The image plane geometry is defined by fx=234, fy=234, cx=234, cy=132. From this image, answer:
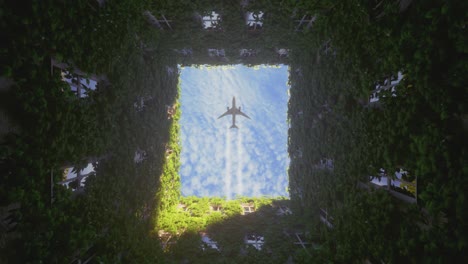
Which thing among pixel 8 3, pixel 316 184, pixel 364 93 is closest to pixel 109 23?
pixel 8 3

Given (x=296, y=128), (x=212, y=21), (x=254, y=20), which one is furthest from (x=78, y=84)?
(x=296, y=128)

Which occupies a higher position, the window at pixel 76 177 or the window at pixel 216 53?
the window at pixel 216 53

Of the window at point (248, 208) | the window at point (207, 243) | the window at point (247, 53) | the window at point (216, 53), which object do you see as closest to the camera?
the window at point (207, 243)

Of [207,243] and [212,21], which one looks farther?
[207,243]

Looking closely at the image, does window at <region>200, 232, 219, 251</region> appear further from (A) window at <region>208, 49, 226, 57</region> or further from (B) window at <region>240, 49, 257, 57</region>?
(B) window at <region>240, 49, 257, 57</region>

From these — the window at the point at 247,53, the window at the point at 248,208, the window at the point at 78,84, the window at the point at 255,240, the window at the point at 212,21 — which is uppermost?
the window at the point at 212,21

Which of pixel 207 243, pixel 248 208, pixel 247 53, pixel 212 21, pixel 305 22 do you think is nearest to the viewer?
pixel 305 22

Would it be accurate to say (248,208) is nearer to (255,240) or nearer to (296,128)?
(255,240)

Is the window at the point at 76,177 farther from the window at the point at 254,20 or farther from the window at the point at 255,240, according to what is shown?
the window at the point at 254,20

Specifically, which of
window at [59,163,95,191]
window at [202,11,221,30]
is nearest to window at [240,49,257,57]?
window at [202,11,221,30]

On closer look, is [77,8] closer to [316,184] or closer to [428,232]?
[428,232]

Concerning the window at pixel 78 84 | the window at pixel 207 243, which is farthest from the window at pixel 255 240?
the window at pixel 78 84
